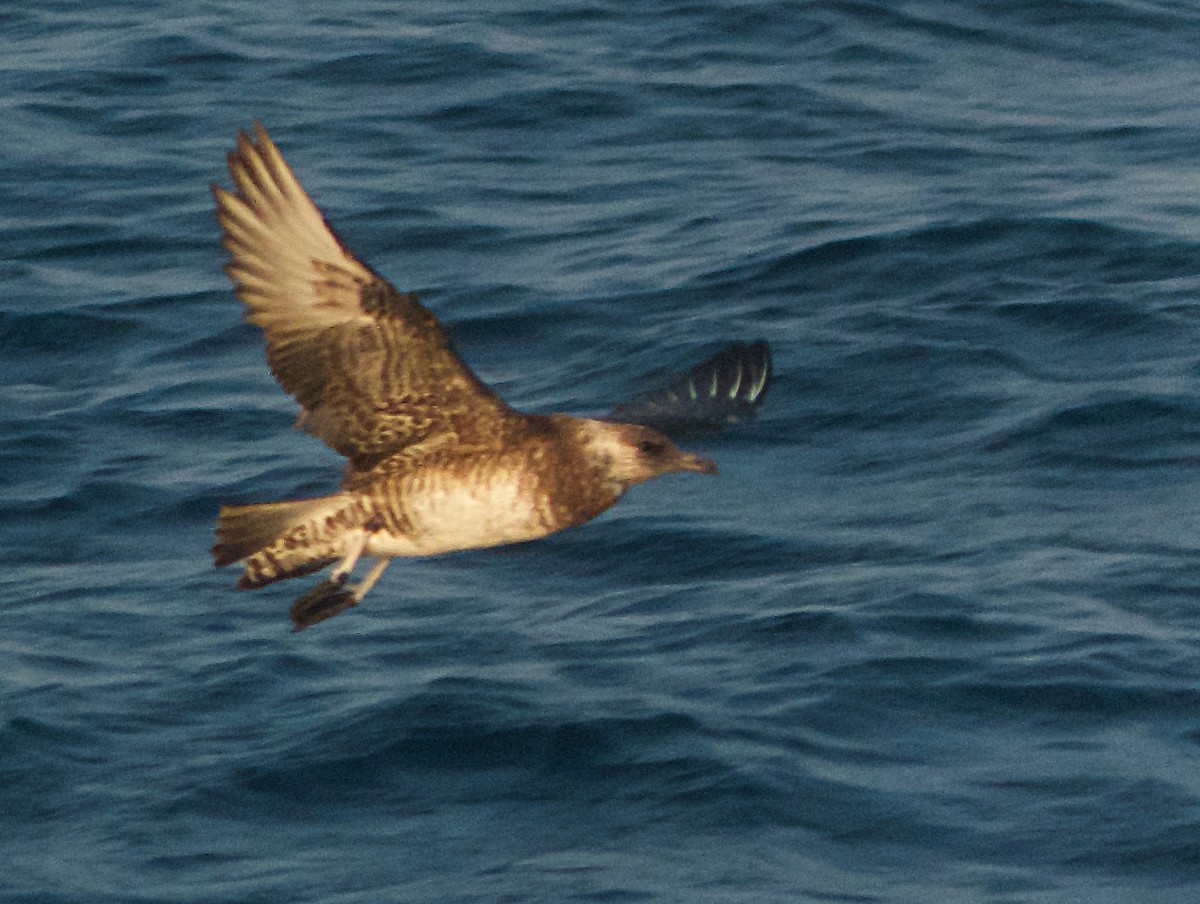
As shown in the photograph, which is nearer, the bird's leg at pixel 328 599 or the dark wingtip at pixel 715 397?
the bird's leg at pixel 328 599

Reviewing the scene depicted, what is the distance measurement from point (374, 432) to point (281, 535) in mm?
442

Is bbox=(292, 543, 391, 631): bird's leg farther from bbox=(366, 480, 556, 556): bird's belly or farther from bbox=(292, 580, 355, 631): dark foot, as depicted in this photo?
bbox=(366, 480, 556, 556): bird's belly

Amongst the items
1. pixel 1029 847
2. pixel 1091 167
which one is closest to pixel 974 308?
pixel 1091 167

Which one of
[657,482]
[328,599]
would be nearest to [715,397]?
[328,599]

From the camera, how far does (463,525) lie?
724cm

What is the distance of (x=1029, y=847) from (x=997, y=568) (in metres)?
2.03

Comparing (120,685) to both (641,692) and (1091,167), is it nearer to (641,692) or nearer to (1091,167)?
(641,692)

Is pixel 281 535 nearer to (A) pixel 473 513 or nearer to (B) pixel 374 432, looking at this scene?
(B) pixel 374 432

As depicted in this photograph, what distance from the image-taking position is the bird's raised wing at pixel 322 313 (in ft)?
22.6

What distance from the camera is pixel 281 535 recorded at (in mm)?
7406

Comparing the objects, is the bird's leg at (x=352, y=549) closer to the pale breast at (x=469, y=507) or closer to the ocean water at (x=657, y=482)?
the pale breast at (x=469, y=507)

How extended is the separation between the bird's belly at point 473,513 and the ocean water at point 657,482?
1342mm

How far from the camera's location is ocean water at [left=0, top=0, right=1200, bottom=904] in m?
8.36

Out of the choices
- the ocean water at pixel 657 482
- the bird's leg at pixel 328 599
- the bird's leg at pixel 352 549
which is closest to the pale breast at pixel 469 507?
the bird's leg at pixel 352 549
